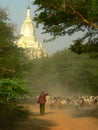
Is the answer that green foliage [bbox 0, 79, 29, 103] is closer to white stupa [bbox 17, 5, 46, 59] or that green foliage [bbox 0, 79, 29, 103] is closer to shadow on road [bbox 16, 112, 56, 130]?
shadow on road [bbox 16, 112, 56, 130]

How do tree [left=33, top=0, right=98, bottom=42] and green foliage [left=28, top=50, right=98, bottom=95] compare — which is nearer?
tree [left=33, top=0, right=98, bottom=42]

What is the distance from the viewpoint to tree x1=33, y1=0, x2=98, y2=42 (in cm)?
1706

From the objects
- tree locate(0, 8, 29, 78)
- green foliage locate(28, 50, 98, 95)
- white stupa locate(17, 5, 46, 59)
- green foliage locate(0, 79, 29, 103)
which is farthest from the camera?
white stupa locate(17, 5, 46, 59)

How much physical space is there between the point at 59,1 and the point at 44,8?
1404mm

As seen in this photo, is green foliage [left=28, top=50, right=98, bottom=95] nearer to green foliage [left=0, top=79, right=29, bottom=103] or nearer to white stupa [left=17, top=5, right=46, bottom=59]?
white stupa [left=17, top=5, right=46, bottom=59]

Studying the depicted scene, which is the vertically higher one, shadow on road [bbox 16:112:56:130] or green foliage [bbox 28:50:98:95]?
green foliage [bbox 28:50:98:95]

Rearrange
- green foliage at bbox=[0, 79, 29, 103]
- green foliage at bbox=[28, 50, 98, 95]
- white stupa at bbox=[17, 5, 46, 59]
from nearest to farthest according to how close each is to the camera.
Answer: green foliage at bbox=[0, 79, 29, 103], green foliage at bbox=[28, 50, 98, 95], white stupa at bbox=[17, 5, 46, 59]

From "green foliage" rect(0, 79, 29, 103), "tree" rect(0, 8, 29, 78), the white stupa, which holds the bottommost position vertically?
"green foliage" rect(0, 79, 29, 103)

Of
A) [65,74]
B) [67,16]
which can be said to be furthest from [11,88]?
[65,74]

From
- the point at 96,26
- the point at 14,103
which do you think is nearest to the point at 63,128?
the point at 14,103

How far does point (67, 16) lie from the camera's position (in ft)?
60.6

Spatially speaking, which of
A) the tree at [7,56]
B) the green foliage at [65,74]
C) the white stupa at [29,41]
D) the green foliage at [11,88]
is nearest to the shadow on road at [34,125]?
the tree at [7,56]

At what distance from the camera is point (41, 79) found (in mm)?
64062

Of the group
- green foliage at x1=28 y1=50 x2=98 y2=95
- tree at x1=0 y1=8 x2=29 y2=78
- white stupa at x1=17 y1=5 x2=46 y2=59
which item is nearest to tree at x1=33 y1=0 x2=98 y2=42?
tree at x1=0 y1=8 x2=29 y2=78
